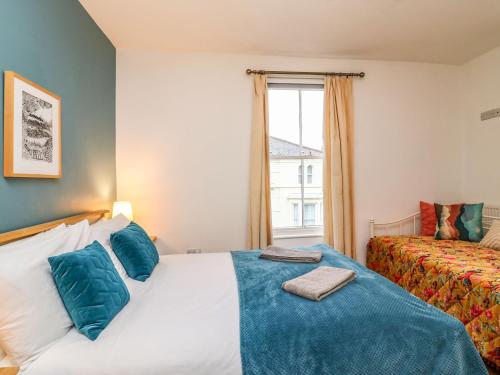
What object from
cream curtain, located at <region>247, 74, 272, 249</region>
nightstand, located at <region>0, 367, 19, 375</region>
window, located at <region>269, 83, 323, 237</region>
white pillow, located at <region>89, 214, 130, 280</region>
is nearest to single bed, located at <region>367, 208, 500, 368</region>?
window, located at <region>269, 83, 323, 237</region>

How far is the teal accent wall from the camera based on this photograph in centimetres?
145

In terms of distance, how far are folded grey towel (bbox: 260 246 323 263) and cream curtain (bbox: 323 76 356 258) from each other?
1.05 meters

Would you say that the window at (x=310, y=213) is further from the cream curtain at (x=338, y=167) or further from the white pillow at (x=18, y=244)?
the white pillow at (x=18, y=244)

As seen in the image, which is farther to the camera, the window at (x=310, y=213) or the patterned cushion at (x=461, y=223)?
the window at (x=310, y=213)

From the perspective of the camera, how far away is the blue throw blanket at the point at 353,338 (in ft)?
3.58

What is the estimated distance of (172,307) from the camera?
135 centimetres

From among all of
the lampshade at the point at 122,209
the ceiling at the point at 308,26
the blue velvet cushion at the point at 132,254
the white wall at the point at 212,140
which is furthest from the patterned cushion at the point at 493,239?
the lampshade at the point at 122,209

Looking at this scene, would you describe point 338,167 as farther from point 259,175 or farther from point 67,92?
point 67,92

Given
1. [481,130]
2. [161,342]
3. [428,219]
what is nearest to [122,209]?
[161,342]

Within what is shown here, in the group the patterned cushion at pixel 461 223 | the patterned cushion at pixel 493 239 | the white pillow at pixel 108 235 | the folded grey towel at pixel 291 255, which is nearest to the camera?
the white pillow at pixel 108 235

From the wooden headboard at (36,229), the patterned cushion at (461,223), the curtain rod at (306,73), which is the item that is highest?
the curtain rod at (306,73)

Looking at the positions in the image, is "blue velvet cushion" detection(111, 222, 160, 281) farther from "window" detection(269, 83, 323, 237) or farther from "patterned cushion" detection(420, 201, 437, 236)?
"patterned cushion" detection(420, 201, 437, 236)

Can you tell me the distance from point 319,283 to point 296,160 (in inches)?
78.0

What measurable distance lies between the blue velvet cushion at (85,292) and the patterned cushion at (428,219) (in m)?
3.34
